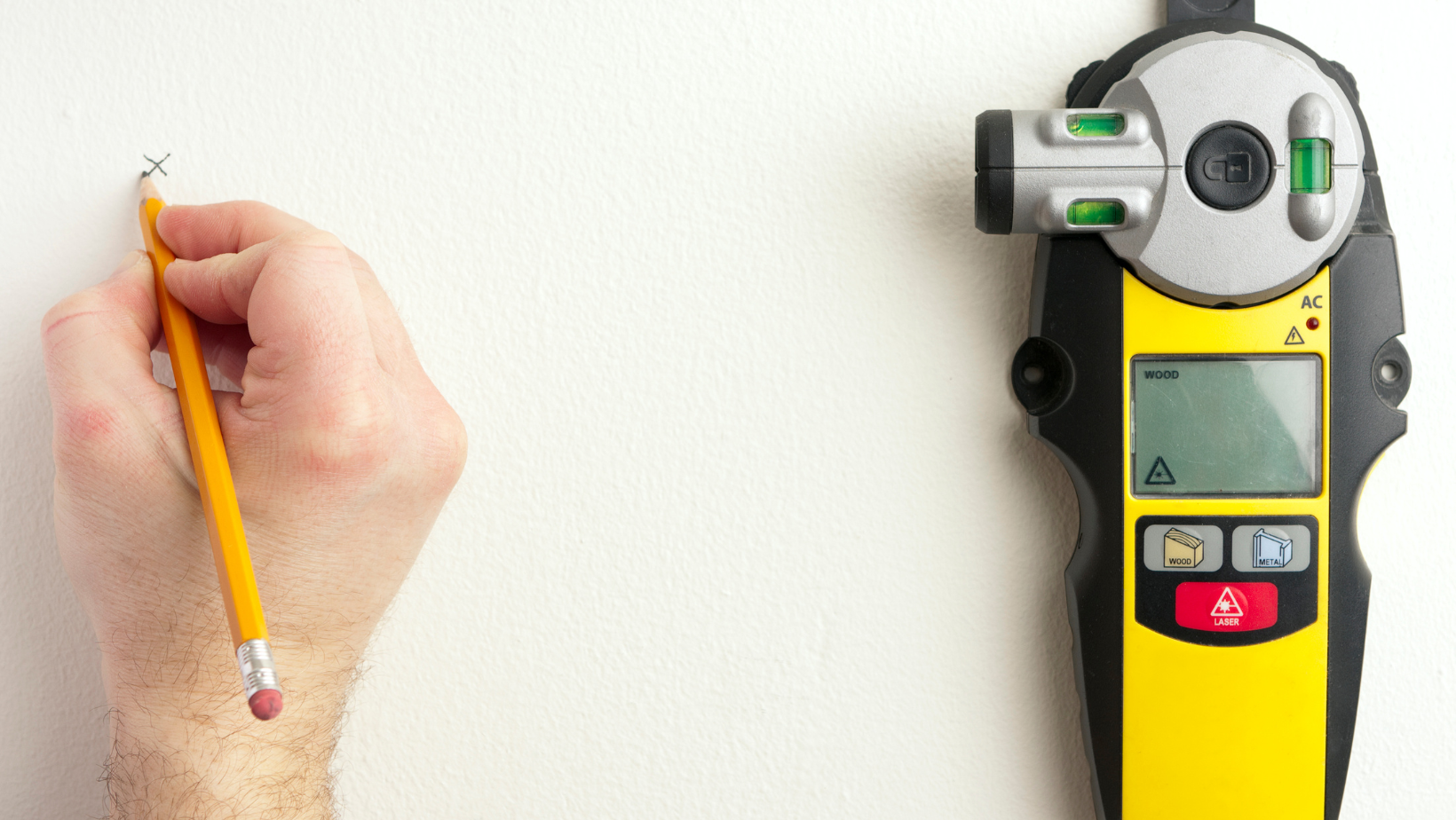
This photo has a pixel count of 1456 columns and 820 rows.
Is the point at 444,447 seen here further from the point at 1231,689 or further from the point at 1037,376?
the point at 1231,689

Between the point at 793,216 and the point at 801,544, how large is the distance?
0.72ft

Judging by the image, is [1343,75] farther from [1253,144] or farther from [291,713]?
[291,713]

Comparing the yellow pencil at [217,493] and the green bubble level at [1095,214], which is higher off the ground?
the green bubble level at [1095,214]

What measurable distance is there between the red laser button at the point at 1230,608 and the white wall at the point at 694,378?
85 mm

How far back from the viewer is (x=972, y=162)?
1.92 ft

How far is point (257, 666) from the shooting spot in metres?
0.40

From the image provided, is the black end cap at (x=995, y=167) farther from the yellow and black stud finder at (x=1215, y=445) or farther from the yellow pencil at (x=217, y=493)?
the yellow pencil at (x=217, y=493)

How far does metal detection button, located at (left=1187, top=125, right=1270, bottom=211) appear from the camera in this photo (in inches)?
20.2

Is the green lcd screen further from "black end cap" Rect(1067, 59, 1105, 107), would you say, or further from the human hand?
the human hand

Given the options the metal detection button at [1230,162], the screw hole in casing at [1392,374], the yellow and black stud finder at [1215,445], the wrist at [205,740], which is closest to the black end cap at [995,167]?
the yellow and black stud finder at [1215,445]

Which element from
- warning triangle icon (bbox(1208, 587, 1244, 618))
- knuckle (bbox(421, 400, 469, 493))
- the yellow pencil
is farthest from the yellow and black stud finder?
the yellow pencil

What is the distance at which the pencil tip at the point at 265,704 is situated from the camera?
1.24 feet

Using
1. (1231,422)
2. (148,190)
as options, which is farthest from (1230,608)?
(148,190)

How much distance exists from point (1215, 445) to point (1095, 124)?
0.21 m
